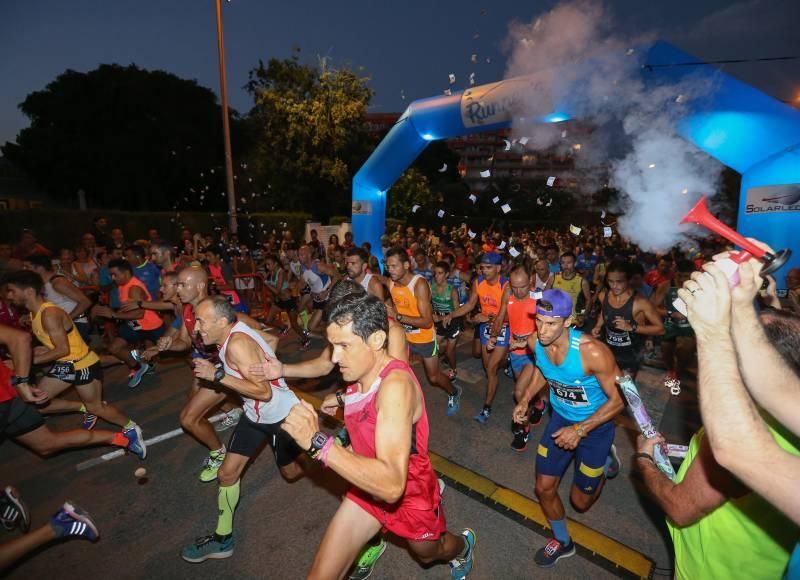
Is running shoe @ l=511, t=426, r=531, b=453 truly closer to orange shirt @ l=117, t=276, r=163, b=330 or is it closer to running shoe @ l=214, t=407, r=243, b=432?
running shoe @ l=214, t=407, r=243, b=432

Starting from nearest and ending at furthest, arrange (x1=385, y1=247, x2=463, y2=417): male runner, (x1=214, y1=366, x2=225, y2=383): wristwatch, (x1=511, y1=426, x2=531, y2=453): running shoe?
(x1=214, y1=366, x2=225, y2=383): wristwatch → (x1=511, y1=426, x2=531, y2=453): running shoe → (x1=385, y1=247, x2=463, y2=417): male runner

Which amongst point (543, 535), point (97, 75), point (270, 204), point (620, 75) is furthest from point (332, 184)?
point (543, 535)

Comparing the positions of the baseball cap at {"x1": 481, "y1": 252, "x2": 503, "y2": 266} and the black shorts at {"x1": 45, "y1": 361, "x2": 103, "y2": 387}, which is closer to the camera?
the black shorts at {"x1": 45, "y1": 361, "x2": 103, "y2": 387}

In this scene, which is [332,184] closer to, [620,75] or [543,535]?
[620,75]

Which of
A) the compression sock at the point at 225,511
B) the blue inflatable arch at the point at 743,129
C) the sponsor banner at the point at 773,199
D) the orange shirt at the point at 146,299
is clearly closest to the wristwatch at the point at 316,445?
the compression sock at the point at 225,511

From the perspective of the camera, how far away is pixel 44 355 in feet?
14.4

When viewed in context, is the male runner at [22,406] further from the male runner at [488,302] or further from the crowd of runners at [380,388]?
the male runner at [488,302]

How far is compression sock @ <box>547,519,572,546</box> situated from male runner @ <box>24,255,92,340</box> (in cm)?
A: 608

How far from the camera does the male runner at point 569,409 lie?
320cm

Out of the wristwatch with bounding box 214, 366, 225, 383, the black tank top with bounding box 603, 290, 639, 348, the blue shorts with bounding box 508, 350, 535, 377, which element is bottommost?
the blue shorts with bounding box 508, 350, 535, 377

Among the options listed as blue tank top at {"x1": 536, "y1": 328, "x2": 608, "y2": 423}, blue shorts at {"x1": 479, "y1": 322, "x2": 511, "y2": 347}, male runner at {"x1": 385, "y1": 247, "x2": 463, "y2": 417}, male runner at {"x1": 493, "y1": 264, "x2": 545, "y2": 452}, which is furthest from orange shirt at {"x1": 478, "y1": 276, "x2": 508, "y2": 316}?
blue tank top at {"x1": 536, "y1": 328, "x2": 608, "y2": 423}

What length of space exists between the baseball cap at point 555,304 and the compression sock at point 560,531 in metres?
1.63

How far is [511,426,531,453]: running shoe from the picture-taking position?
15.7ft

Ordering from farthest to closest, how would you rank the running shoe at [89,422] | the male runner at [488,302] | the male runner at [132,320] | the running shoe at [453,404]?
the male runner at [132,320], the male runner at [488,302], the running shoe at [453,404], the running shoe at [89,422]
